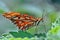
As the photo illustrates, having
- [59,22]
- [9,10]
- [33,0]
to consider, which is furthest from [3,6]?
[59,22]

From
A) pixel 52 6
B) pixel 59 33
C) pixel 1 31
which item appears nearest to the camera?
pixel 59 33

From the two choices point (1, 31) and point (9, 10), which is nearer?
point (1, 31)

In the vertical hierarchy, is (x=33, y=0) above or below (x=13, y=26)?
above

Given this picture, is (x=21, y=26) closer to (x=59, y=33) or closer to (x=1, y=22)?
(x=1, y=22)

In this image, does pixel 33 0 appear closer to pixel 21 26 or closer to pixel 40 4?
pixel 40 4

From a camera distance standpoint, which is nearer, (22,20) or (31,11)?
(22,20)

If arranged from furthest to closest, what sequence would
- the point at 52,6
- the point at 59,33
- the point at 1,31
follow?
the point at 52,6
the point at 1,31
the point at 59,33
